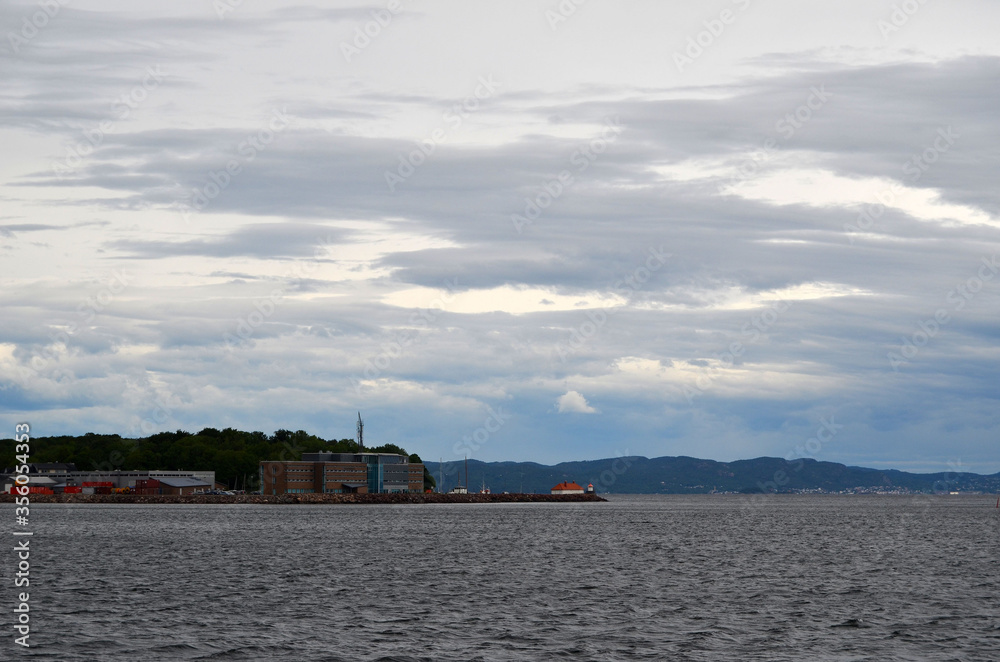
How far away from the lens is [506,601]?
5303cm

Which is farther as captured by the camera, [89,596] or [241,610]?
[89,596]

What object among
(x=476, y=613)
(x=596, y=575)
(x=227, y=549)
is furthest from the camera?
(x=227, y=549)

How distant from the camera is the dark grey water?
Answer: 39562 millimetres

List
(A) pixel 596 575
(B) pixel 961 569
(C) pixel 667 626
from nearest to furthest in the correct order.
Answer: (C) pixel 667 626, (A) pixel 596 575, (B) pixel 961 569

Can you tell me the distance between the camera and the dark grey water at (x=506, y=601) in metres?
39.6

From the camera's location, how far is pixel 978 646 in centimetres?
4006

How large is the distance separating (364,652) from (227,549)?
180 ft

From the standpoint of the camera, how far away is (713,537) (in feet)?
372

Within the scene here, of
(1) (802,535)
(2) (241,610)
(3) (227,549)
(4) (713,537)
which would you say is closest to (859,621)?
(2) (241,610)

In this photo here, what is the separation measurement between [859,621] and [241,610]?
28.4 metres

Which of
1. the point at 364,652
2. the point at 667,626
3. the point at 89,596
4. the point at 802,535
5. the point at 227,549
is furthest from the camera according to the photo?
the point at 802,535

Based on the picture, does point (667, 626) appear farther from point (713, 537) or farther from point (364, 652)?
point (713, 537)

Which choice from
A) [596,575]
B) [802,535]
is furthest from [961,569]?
[802,535]

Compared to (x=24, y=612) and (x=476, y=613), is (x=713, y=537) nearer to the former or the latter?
(x=476, y=613)
